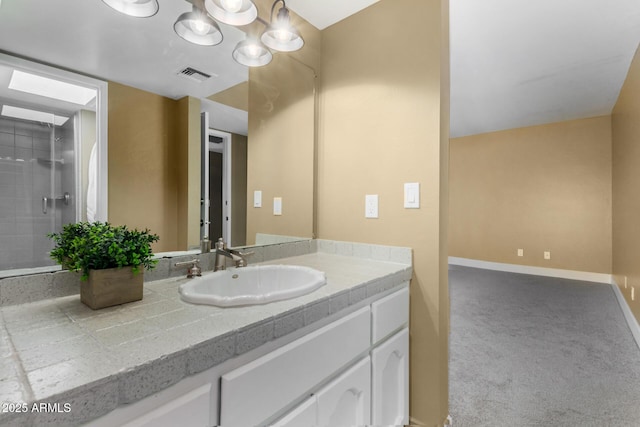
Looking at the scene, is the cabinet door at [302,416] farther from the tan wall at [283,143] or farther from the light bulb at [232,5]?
the light bulb at [232,5]

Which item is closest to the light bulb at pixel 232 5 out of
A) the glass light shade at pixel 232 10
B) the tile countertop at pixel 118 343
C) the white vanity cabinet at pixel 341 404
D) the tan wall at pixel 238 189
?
the glass light shade at pixel 232 10

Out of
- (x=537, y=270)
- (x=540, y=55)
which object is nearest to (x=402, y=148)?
(x=540, y=55)

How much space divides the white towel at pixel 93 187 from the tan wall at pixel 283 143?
0.71m

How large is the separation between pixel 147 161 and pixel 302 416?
1045mm

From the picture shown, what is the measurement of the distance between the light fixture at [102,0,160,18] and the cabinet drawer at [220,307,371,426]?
1.26m

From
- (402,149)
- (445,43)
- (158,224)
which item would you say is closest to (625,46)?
(445,43)

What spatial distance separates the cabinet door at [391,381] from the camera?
1.22 meters

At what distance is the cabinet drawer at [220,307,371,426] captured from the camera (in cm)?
70

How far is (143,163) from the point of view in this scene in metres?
1.17

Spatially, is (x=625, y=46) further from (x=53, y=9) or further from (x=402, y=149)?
(x=53, y=9)

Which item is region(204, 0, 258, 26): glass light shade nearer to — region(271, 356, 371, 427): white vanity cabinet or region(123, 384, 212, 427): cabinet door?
region(123, 384, 212, 427): cabinet door

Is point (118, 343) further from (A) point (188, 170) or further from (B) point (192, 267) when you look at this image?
(A) point (188, 170)

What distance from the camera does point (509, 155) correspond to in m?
5.32

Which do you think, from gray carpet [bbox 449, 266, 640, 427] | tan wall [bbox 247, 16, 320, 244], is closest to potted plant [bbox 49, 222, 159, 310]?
tan wall [bbox 247, 16, 320, 244]
